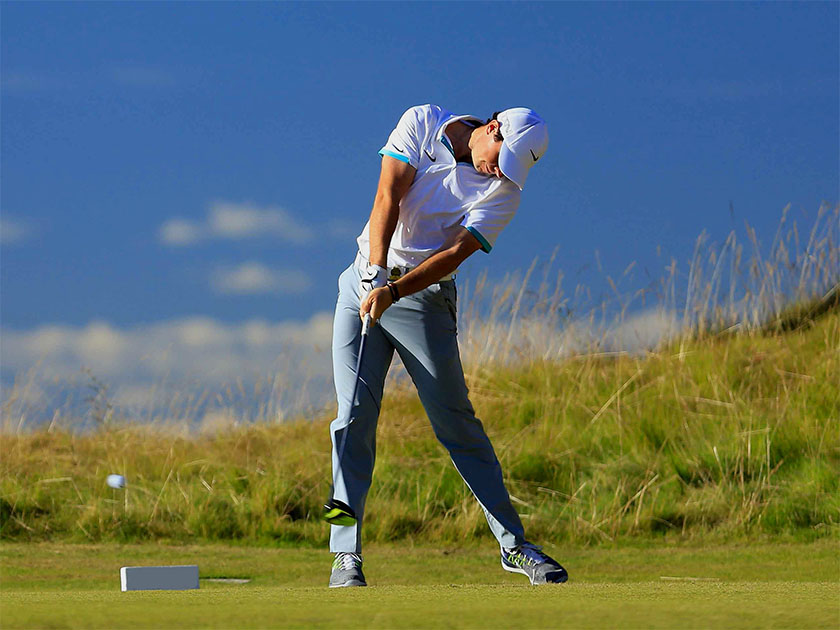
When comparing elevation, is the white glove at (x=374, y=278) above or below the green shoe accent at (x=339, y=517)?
above

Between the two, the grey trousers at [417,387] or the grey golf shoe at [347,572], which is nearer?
the grey golf shoe at [347,572]

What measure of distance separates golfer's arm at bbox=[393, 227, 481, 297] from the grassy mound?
307 cm

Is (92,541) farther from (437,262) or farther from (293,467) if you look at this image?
(437,262)

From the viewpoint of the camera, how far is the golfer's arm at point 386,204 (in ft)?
11.6

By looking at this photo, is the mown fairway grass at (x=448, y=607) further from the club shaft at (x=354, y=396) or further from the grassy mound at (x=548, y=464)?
the grassy mound at (x=548, y=464)

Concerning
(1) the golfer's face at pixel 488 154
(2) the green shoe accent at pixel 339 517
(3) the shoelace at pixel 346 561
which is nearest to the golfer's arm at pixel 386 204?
(1) the golfer's face at pixel 488 154

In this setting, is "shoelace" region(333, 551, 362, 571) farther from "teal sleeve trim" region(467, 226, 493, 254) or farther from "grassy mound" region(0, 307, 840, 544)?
"grassy mound" region(0, 307, 840, 544)

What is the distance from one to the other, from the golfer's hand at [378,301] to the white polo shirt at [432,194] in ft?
0.75

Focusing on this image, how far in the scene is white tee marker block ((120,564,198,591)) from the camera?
3.26 meters

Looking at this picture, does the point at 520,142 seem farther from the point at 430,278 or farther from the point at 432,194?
the point at 430,278

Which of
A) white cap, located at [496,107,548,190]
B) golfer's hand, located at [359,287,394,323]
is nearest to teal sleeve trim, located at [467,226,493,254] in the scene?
white cap, located at [496,107,548,190]

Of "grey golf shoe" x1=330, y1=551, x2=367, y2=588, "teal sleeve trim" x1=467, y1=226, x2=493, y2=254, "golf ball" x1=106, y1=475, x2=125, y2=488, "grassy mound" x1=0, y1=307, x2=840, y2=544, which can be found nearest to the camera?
"grey golf shoe" x1=330, y1=551, x2=367, y2=588

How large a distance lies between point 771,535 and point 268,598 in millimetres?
4520

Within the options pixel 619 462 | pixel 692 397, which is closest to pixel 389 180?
pixel 619 462
